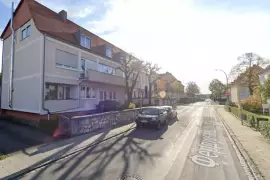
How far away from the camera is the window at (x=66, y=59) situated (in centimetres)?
1549

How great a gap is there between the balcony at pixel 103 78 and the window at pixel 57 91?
7.89ft

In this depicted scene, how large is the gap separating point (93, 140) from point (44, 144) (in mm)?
2366

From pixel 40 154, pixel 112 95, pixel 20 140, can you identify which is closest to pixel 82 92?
pixel 112 95

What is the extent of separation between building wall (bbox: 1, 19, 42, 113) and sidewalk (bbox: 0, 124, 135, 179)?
6.84 metres

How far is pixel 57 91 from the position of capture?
52.4 feet

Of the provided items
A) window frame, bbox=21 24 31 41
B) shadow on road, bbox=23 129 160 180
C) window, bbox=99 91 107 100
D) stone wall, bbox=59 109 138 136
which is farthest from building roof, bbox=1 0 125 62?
shadow on road, bbox=23 129 160 180

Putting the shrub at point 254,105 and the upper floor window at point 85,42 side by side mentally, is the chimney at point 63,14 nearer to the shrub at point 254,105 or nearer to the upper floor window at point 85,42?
the upper floor window at point 85,42

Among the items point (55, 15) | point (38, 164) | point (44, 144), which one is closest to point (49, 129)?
point (44, 144)

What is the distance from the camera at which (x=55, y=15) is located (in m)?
18.6

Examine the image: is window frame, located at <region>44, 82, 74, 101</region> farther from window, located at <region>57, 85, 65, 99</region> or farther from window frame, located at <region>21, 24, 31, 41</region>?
window frame, located at <region>21, 24, 31, 41</region>

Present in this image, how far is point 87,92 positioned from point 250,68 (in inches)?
1349

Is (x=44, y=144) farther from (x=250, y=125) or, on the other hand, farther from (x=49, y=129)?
(x=250, y=125)

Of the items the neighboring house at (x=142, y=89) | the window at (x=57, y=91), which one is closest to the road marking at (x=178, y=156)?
the window at (x=57, y=91)

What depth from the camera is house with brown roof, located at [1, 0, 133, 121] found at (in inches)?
563
